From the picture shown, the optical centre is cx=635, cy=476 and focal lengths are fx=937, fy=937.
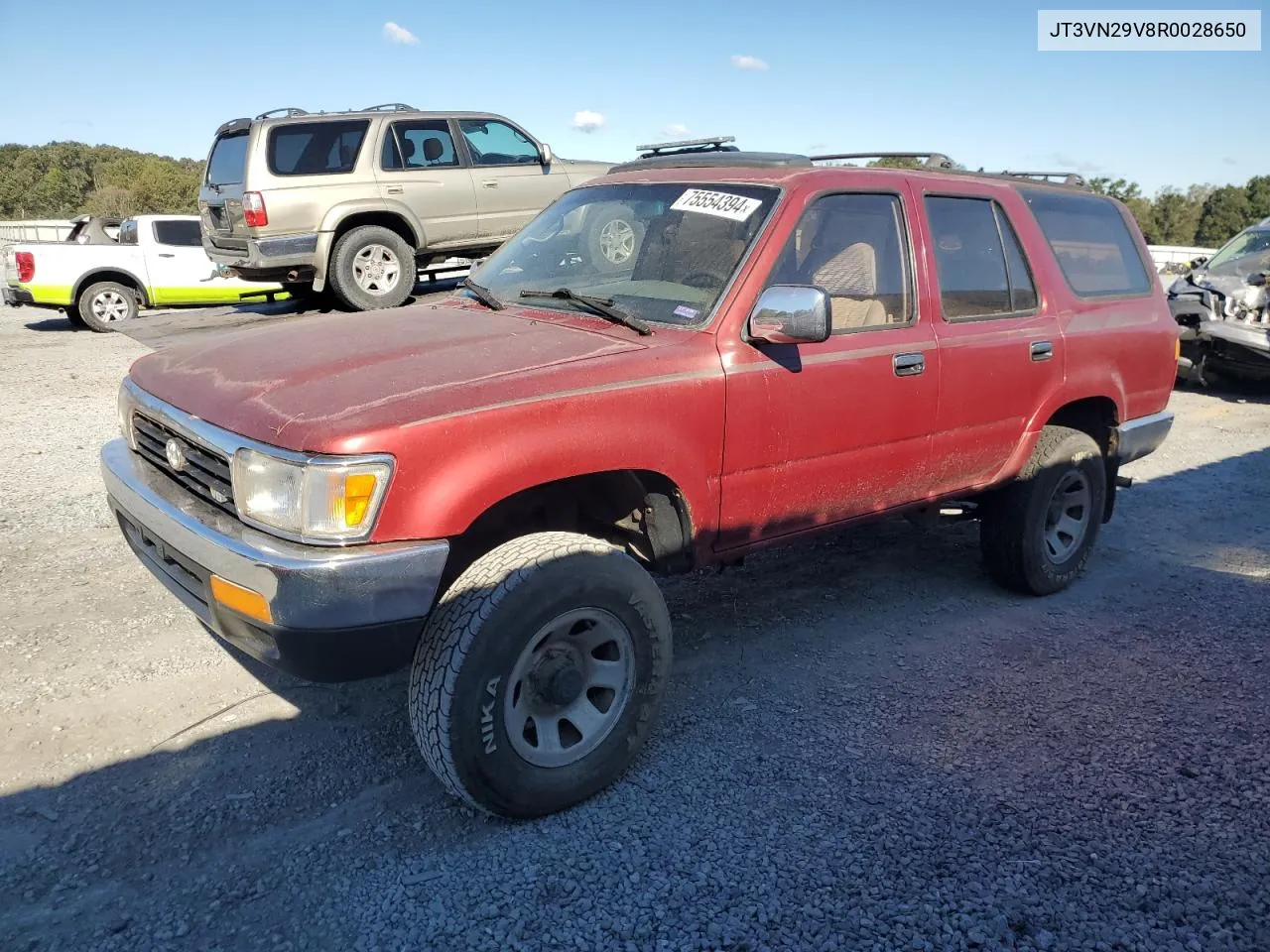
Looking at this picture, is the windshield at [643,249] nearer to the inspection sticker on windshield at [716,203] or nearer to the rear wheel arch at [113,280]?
the inspection sticker on windshield at [716,203]

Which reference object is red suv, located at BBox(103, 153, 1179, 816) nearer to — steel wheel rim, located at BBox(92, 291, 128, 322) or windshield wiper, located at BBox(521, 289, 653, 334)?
windshield wiper, located at BBox(521, 289, 653, 334)

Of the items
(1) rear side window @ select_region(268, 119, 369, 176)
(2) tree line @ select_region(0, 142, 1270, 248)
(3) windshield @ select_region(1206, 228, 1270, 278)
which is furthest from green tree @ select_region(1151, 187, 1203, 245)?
(1) rear side window @ select_region(268, 119, 369, 176)

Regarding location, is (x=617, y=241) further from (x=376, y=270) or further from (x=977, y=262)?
(x=376, y=270)

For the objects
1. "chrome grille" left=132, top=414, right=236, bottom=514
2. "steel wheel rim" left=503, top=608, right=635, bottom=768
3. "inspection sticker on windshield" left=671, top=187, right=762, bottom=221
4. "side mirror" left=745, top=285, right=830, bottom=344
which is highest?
"inspection sticker on windshield" left=671, top=187, right=762, bottom=221

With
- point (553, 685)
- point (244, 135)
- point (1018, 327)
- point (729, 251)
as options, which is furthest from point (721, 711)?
point (244, 135)

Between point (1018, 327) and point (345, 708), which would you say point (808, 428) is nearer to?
point (1018, 327)

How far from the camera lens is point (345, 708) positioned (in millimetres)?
3537

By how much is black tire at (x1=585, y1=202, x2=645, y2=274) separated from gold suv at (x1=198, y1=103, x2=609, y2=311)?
19.4 feet

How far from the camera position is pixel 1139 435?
4969 millimetres

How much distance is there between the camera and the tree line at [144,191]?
4738 cm

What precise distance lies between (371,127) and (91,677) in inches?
285

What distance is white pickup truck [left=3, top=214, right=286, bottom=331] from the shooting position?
12.3 metres

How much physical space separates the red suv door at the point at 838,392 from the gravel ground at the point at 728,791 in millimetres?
782

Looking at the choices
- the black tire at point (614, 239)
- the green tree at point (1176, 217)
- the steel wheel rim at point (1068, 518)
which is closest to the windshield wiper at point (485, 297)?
the black tire at point (614, 239)
